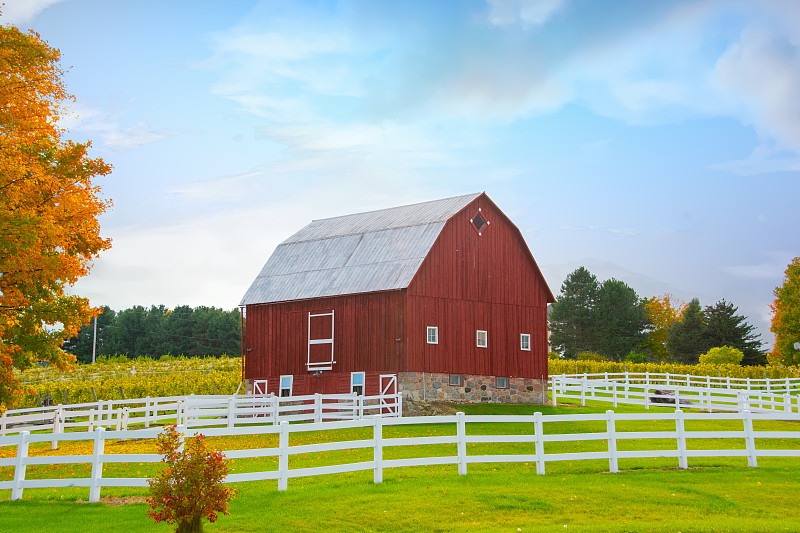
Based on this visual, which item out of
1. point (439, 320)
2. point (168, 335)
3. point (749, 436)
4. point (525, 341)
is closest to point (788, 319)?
point (525, 341)

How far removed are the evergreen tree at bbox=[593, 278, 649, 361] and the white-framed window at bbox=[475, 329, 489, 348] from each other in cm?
5253

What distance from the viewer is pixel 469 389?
112ft

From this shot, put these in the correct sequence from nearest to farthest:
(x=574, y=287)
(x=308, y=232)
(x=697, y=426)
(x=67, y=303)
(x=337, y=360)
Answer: (x=67, y=303) < (x=697, y=426) < (x=337, y=360) < (x=308, y=232) < (x=574, y=287)

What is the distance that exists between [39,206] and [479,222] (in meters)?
18.8

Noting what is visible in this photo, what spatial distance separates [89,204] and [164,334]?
8231 centimetres

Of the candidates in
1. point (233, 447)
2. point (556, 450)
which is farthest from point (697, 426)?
point (233, 447)

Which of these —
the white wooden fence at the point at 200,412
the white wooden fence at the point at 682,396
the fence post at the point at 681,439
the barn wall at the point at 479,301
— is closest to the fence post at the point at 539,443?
the fence post at the point at 681,439

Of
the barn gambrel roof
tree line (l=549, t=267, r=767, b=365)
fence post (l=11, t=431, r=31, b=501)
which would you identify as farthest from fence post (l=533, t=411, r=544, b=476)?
tree line (l=549, t=267, r=767, b=365)

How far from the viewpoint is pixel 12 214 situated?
20.0 m

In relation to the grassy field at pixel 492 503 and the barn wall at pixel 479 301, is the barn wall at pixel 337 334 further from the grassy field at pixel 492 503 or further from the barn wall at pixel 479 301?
the grassy field at pixel 492 503

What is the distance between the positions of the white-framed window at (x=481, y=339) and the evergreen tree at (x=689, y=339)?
49194mm

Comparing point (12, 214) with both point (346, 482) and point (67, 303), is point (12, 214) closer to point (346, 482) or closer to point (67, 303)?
point (67, 303)

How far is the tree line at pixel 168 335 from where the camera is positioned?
326ft

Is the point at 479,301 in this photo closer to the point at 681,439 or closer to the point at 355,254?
the point at 355,254
